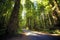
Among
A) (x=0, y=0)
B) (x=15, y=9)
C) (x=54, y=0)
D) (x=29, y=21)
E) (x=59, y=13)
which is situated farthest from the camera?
(x=29, y=21)

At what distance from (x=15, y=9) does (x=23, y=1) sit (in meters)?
8.53

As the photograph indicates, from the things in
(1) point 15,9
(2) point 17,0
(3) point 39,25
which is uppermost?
A: (2) point 17,0

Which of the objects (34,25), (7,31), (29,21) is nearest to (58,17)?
(7,31)

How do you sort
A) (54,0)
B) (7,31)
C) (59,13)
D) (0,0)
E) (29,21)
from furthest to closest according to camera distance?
(29,21), (54,0), (59,13), (7,31), (0,0)

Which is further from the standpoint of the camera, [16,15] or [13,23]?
[16,15]

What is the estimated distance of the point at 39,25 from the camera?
143 ft

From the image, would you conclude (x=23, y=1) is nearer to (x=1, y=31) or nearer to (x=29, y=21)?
(x=1, y=31)

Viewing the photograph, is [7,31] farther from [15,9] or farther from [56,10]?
[56,10]

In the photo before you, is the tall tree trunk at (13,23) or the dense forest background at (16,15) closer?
the tall tree trunk at (13,23)

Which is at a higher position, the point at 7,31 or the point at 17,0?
the point at 17,0

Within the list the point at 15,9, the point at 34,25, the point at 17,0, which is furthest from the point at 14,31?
the point at 34,25

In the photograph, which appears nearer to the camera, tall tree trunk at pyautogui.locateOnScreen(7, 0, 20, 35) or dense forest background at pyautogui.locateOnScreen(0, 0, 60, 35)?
tall tree trunk at pyautogui.locateOnScreen(7, 0, 20, 35)

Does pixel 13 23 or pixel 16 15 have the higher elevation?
pixel 16 15

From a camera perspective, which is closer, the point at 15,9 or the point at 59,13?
the point at 15,9
